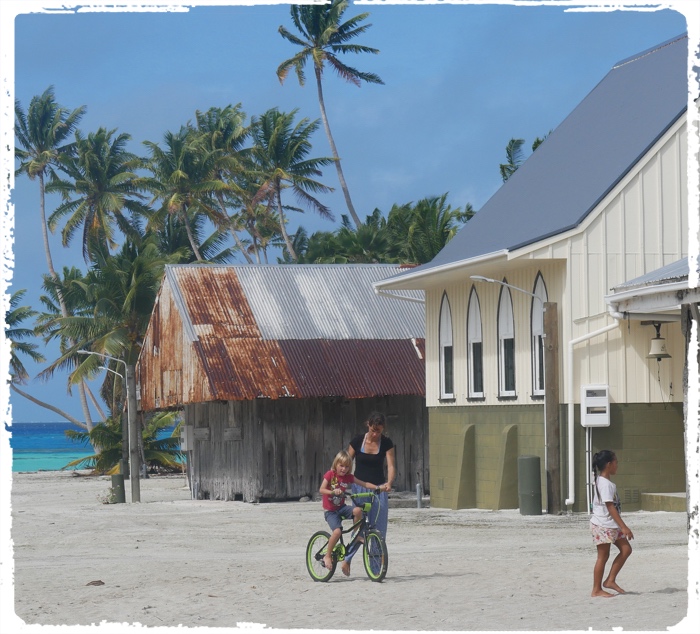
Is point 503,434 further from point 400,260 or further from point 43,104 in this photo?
point 43,104

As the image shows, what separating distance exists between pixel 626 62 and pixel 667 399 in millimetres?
7921

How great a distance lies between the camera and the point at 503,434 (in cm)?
2777

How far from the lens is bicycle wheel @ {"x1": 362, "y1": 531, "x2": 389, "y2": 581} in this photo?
15109 mm

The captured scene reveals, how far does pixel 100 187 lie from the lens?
245ft

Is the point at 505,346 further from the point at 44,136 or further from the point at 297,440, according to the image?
the point at 44,136

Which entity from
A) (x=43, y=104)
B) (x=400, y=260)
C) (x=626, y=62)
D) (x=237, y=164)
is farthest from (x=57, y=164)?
(x=626, y=62)

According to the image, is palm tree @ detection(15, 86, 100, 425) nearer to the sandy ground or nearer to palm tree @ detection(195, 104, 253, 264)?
palm tree @ detection(195, 104, 253, 264)

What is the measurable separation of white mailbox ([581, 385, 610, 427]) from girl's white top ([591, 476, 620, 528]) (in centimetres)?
1248

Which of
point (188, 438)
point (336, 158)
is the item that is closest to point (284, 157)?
point (336, 158)

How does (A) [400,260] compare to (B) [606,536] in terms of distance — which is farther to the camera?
(A) [400,260]

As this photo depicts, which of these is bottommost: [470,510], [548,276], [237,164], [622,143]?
[470,510]

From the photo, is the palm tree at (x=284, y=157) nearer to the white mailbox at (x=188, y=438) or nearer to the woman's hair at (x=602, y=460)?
the white mailbox at (x=188, y=438)

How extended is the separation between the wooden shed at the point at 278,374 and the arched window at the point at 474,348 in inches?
133

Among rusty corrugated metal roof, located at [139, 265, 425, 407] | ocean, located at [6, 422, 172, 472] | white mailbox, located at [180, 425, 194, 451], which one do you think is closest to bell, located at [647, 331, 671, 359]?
rusty corrugated metal roof, located at [139, 265, 425, 407]
